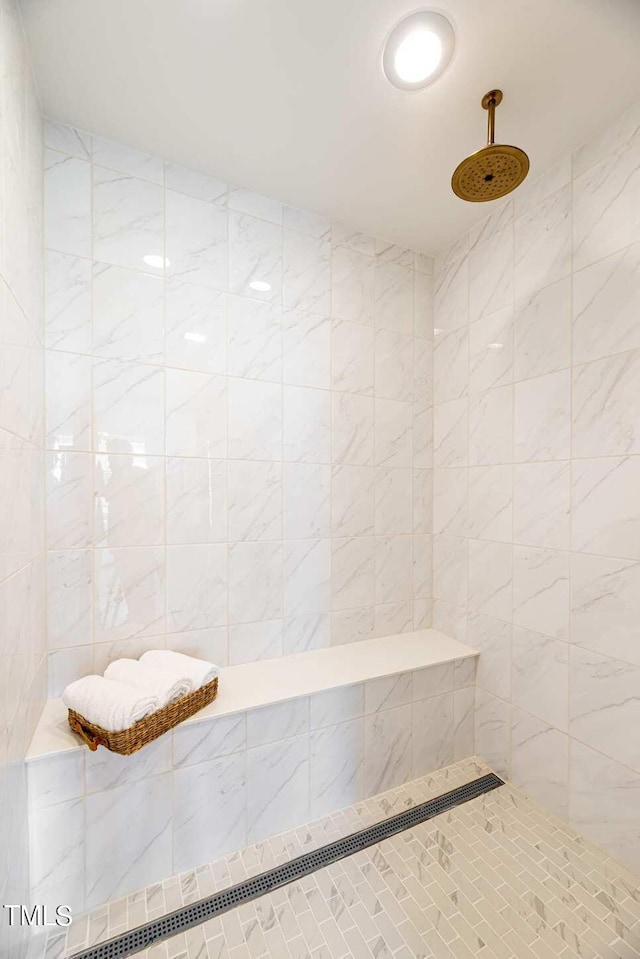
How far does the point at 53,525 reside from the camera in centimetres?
136

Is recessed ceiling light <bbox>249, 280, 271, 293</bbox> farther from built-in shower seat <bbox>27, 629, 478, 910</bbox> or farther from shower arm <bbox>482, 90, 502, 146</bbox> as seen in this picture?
built-in shower seat <bbox>27, 629, 478, 910</bbox>

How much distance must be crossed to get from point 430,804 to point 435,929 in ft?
1.47

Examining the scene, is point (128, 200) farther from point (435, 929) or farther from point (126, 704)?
point (435, 929)

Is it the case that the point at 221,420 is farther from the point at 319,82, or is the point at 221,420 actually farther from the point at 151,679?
the point at 319,82

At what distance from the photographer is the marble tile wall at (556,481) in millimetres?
1295

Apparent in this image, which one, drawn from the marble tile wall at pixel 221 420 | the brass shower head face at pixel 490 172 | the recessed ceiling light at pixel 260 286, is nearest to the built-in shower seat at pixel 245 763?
the marble tile wall at pixel 221 420

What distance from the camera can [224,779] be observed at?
4.35ft

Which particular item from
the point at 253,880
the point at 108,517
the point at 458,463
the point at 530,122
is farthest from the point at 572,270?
the point at 253,880

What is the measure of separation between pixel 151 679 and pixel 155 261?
1.41m

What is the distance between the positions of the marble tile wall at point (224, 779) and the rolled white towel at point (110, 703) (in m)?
0.14

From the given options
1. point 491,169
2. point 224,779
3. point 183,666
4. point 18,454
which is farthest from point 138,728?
point 491,169

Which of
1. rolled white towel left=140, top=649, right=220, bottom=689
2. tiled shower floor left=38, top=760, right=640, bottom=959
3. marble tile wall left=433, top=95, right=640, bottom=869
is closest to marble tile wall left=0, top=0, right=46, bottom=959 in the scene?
rolled white towel left=140, top=649, right=220, bottom=689

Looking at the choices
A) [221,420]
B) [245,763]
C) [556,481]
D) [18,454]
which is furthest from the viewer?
[221,420]

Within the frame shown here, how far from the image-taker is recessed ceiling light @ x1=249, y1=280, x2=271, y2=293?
5.55 ft
